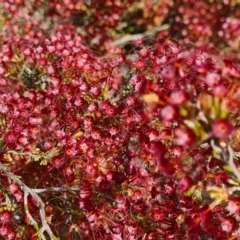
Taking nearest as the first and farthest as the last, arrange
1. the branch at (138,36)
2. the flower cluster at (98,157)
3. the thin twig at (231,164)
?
the thin twig at (231,164) → the flower cluster at (98,157) → the branch at (138,36)

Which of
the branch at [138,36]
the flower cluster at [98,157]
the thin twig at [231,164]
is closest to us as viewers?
the thin twig at [231,164]

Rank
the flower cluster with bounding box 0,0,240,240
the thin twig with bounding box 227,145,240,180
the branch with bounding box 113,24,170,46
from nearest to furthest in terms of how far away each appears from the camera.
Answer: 1. the thin twig with bounding box 227,145,240,180
2. the flower cluster with bounding box 0,0,240,240
3. the branch with bounding box 113,24,170,46

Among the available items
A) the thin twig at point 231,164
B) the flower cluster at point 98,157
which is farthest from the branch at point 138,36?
the thin twig at point 231,164

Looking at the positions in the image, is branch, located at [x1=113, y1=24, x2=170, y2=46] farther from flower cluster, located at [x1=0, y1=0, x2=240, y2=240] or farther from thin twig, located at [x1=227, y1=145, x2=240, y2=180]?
thin twig, located at [x1=227, y1=145, x2=240, y2=180]

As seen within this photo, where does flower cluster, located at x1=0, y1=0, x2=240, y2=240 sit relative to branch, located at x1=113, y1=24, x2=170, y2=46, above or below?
above

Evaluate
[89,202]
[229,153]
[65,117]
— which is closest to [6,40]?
[65,117]

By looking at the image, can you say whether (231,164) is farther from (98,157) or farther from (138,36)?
(138,36)

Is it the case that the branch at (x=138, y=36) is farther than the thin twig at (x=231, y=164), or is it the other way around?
the branch at (x=138, y=36)

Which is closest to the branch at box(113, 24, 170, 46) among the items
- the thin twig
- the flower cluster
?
the flower cluster

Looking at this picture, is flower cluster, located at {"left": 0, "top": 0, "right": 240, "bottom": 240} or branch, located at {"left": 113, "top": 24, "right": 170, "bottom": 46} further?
branch, located at {"left": 113, "top": 24, "right": 170, "bottom": 46}

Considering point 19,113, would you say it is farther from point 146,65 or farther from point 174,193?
point 174,193

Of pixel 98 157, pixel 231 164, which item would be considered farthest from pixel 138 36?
pixel 231 164

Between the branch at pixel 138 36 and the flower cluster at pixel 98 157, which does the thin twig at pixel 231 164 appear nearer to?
the flower cluster at pixel 98 157
